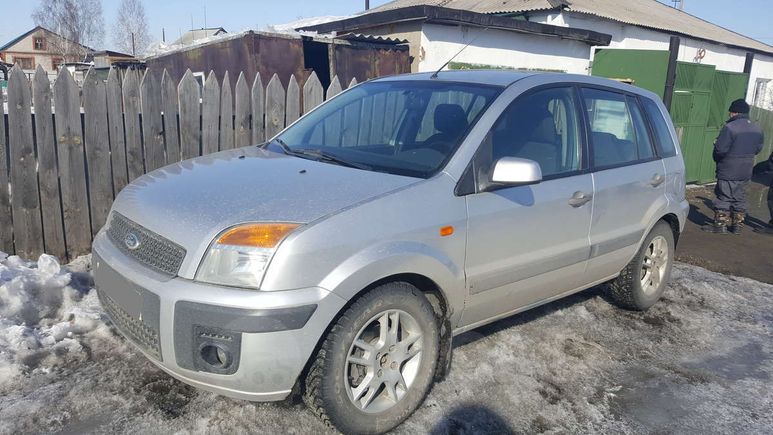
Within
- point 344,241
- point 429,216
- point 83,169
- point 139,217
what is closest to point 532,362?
point 429,216

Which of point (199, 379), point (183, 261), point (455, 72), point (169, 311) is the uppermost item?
point (455, 72)

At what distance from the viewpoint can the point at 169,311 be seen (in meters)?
2.53

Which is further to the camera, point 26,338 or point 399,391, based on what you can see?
point 26,338

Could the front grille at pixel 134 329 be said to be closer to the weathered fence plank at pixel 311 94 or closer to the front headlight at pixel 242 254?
the front headlight at pixel 242 254

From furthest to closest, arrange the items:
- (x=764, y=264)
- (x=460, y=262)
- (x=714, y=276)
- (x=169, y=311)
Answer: (x=764, y=264) < (x=714, y=276) < (x=460, y=262) < (x=169, y=311)

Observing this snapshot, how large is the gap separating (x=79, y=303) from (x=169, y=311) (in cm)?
201

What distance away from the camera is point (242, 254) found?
98.8 inches

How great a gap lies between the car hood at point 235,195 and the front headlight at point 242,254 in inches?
1.7

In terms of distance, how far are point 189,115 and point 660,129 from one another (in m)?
4.16

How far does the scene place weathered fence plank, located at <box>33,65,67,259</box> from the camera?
4.79 meters

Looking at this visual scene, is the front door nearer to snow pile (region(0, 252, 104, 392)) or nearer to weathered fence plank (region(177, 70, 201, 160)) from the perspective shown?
snow pile (region(0, 252, 104, 392))

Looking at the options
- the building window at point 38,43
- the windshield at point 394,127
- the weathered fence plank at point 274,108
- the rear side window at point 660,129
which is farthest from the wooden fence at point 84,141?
the building window at point 38,43

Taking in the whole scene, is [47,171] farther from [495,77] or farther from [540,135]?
[540,135]

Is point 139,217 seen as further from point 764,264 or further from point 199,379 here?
point 764,264
